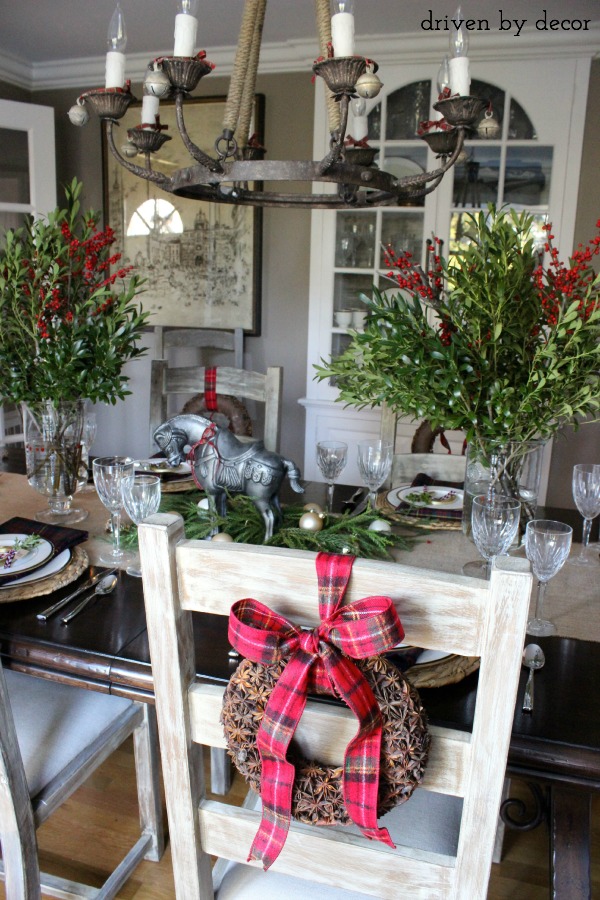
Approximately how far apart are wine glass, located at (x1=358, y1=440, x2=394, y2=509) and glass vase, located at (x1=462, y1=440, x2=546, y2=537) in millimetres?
244

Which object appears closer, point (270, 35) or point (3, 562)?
point (3, 562)

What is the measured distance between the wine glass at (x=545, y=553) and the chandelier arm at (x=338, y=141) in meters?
0.67

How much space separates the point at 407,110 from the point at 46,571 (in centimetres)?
263

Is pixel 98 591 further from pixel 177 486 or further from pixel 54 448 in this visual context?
pixel 177 486

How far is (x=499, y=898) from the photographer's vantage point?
1.42m

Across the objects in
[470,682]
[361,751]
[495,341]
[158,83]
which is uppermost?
[158,83]

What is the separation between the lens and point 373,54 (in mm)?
3006

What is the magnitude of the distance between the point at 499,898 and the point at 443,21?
3.00 metres

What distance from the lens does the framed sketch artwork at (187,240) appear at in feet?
11.1

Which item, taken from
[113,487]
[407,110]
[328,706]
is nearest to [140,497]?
[113,487]

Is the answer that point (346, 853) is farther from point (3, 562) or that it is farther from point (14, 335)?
point (14, 335)

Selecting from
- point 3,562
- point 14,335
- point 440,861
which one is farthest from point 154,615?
point 14,335

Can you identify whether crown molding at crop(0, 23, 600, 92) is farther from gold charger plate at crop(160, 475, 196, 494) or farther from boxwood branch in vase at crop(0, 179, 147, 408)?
gold charger plate at crop(160, 475, 196, 494)

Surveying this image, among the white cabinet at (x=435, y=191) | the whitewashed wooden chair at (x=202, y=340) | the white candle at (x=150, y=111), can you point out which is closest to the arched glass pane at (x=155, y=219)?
the whitewashed wooden chair at (x=202, y=340)
